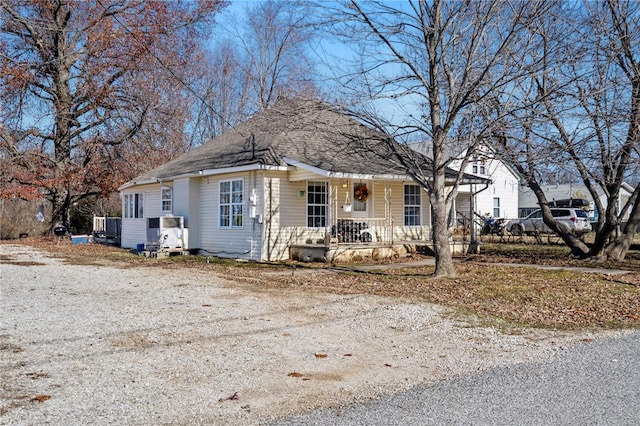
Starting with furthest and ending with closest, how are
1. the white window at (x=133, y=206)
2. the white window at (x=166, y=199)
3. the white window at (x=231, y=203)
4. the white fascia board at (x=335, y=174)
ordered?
the white window at (x=133, y=206) → the white window at (x=166, y=199) → the white window at (x=231, y=203) → the white fascia board at (x=335, y=174)

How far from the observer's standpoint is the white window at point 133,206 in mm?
24531

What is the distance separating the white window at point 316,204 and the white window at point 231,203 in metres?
2.06

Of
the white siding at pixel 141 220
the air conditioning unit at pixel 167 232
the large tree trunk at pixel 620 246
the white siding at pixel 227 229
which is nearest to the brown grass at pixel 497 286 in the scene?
the large tree trunk at pixel 620 246

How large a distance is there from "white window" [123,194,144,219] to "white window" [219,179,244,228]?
7.23 m

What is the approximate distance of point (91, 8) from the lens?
2905cm

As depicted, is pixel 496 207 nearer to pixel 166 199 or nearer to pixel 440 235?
pixel 166 199

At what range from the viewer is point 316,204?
18.0 metres

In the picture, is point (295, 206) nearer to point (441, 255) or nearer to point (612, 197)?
point (441, 255)

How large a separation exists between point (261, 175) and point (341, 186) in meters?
2.73

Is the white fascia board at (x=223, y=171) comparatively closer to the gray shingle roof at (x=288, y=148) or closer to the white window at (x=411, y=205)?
the gray shingle roof at (x=288, y=148)

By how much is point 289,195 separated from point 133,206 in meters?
10.5

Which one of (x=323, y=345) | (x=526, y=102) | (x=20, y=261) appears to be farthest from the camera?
(x=20, y=261)

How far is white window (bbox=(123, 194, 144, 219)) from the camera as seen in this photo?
24531mm

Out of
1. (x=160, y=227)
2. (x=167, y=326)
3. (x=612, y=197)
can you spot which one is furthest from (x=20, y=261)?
(x=612, y=197)
